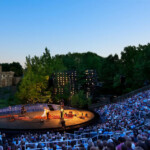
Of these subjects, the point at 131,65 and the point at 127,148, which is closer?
the point at 127,148

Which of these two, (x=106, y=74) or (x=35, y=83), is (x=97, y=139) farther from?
(x=106, y=74)

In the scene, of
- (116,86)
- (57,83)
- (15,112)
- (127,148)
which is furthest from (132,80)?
(127,148)

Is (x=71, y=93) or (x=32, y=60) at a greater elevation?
(x=32, y=60)

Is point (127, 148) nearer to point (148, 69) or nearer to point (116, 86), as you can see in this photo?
point (148, 69)

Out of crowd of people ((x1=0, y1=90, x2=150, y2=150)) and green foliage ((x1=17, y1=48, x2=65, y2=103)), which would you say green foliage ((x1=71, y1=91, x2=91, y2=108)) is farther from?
crowd of people ((x1=0, y1=90, x2=150, y2=150))

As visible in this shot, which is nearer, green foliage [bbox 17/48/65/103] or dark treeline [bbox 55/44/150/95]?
green foliage [bbox 17/48/65/103]

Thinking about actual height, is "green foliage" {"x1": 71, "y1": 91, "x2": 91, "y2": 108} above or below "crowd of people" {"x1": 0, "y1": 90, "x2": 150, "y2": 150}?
below

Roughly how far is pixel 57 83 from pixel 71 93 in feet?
11.9

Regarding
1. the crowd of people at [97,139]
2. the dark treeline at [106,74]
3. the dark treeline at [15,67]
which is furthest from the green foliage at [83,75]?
the dark treeline at [15,67]

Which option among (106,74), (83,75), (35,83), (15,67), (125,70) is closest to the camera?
(35,83)

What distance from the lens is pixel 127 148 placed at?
5.96m

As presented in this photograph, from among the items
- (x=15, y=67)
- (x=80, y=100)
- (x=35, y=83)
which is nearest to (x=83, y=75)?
(x=80, y=100)

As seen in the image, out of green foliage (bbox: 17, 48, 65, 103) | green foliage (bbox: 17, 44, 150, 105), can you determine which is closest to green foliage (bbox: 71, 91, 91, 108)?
green foliage (bbox: 17, 44, 150, 105)

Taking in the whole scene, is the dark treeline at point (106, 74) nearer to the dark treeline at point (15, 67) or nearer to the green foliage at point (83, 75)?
the green foliage at point (83, 75)
